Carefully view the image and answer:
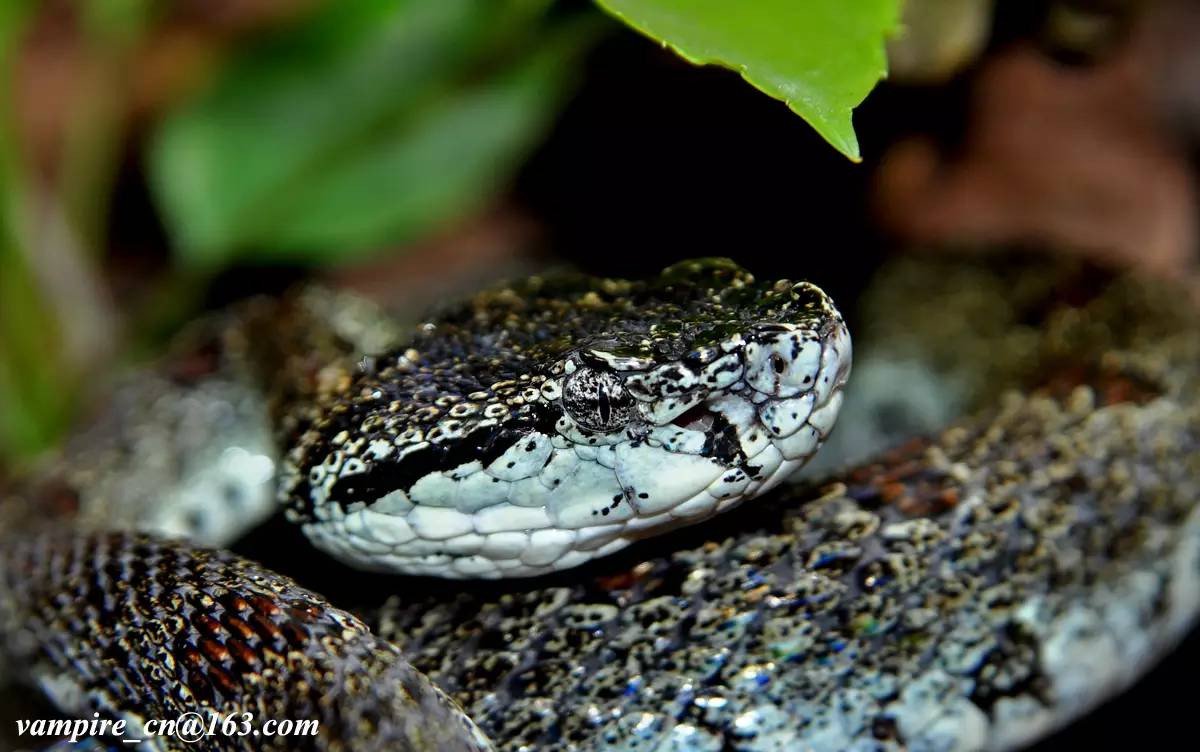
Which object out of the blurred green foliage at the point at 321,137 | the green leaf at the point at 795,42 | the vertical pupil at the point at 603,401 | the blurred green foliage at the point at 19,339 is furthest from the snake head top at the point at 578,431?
the blurred green foliage at the point at 19,339

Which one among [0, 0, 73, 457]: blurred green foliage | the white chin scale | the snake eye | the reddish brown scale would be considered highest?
the snake eye

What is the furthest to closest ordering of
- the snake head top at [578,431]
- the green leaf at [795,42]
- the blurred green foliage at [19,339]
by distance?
the blurred green foliage at [19,339], the snake head top at [578,431], the green leaf at [795,42]

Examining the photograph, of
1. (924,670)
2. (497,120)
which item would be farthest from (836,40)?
(497,120)

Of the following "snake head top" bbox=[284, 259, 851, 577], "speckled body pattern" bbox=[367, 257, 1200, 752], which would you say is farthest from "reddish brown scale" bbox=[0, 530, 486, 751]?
"speckled body pattern" bbox=[367, 257, 1200, 752]

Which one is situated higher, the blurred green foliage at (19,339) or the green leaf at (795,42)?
the green leaf at (795,42)

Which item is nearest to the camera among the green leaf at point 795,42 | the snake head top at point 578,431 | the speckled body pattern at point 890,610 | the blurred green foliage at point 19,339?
the green leaf at point 795,42

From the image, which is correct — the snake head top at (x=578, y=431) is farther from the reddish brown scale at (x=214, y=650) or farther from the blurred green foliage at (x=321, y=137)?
the blurred green foliage at (x=321, y=137)

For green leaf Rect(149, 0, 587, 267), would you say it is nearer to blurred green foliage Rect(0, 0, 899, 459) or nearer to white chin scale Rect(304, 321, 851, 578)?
blurred green foliage Rect(0, 0, 899, 459)
